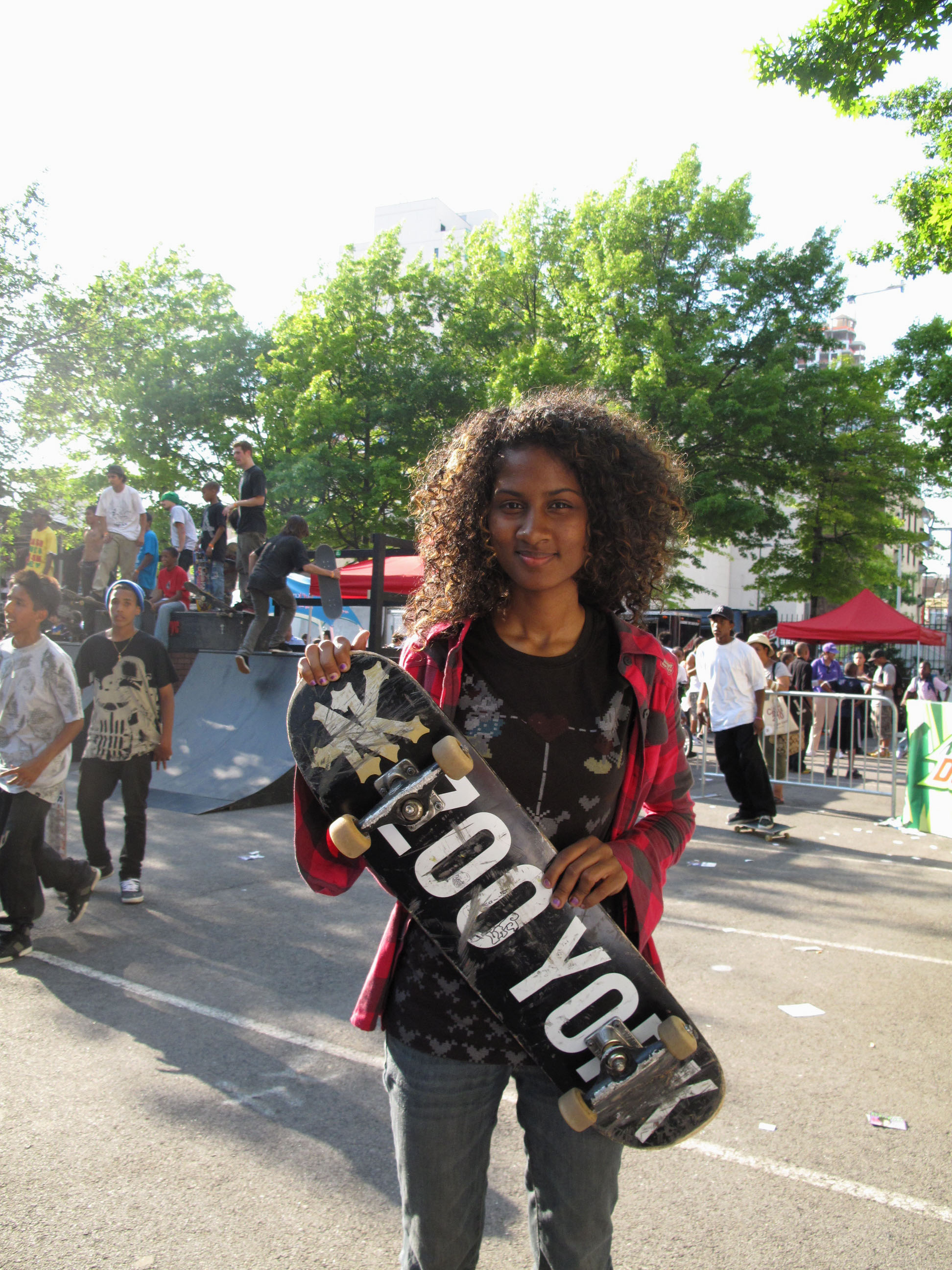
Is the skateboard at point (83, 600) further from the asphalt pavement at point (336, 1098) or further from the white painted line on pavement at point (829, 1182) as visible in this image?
the white painted line on pavement at point (829, 1182)

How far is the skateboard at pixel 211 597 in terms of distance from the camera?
1251cm

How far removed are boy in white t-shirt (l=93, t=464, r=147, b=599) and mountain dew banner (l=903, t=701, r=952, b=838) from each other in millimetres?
10354

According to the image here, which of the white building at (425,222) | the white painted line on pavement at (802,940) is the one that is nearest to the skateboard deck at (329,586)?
the white painted line on pavement at (802,940)

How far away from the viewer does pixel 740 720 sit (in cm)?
848

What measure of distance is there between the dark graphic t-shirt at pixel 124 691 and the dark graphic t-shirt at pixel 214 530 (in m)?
7.66

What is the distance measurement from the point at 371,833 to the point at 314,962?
340 cm

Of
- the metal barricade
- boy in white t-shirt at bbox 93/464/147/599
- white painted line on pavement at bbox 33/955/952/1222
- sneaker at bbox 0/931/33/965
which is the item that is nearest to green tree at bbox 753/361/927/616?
the metal barricade

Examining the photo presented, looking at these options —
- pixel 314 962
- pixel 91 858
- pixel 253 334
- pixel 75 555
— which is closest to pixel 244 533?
pixel 75 555

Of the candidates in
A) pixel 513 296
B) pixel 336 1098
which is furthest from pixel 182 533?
pixel 513 296

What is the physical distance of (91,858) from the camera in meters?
5.88

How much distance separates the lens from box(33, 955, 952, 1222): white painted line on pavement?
270 cm

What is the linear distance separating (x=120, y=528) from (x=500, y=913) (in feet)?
41.0

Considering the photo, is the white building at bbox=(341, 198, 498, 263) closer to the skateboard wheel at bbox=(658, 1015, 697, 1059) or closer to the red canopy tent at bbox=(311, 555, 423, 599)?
the red canopy tent at bbox=(311, 555, 423, 599)

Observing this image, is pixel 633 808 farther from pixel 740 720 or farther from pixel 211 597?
pixel 211 597
